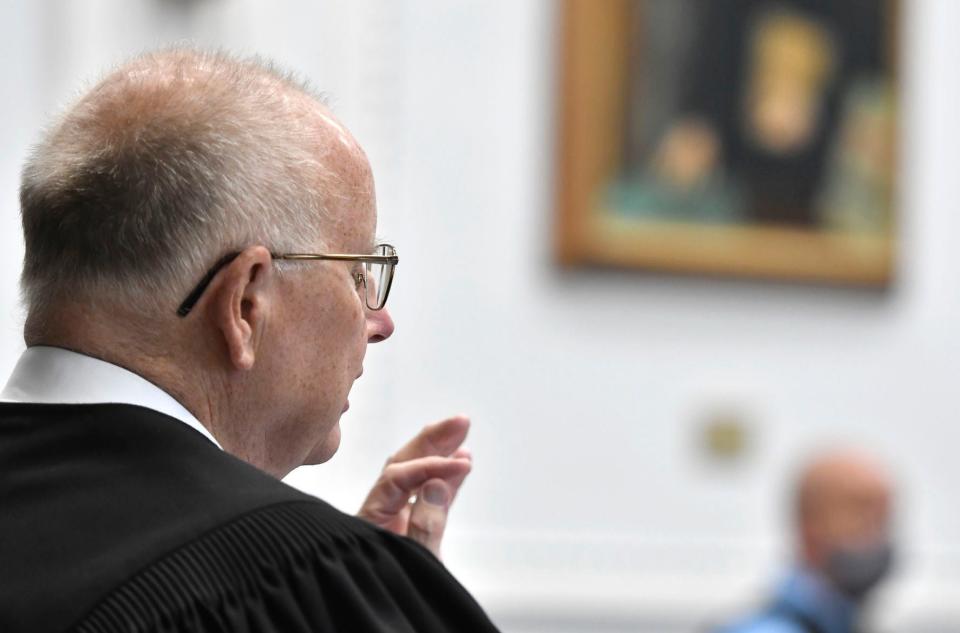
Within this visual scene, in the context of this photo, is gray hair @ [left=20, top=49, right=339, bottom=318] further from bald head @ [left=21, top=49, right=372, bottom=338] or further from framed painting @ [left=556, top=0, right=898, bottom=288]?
framed painting @ [left=556, top=0, right=898, bottom=288]

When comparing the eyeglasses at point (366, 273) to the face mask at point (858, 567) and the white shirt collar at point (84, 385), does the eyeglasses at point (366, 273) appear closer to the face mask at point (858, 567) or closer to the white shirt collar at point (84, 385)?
the white shirt collar at point (84, 385)

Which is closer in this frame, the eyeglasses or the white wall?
the eyeglasses

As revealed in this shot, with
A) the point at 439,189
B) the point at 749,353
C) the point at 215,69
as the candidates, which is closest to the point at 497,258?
the point at 439,189

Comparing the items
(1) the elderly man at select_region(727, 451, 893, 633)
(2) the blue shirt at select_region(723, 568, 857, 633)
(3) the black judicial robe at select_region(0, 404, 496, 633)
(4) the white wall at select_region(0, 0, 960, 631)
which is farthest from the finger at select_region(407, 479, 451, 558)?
(4) the white wall at select_region(0, 0, 960, 631)

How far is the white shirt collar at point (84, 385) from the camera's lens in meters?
1.91

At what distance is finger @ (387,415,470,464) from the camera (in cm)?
239

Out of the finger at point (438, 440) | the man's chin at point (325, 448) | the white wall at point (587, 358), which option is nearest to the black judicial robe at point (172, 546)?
the man's chin at point (325, 448)

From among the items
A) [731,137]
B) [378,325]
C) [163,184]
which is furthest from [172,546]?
[731,137]

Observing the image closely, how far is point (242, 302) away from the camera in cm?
198

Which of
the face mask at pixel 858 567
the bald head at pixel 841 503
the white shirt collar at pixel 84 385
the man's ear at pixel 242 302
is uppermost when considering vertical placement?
the man's ear at pixel 242 302

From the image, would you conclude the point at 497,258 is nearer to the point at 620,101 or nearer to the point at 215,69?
the point at 620,101

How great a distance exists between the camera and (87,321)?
1948 mm

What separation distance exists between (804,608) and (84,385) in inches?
125

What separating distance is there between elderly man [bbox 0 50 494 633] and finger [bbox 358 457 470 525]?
0.20 m
